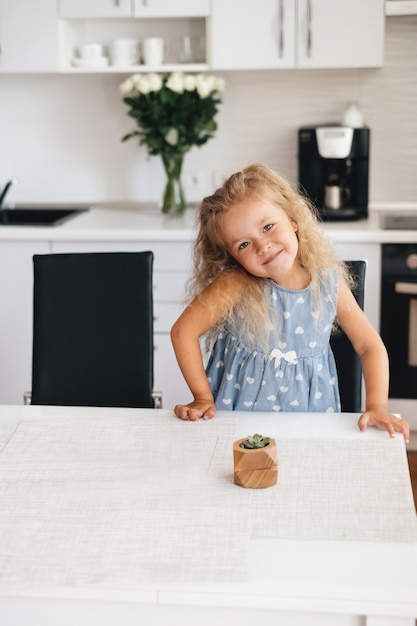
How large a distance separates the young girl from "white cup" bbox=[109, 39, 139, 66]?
168 centimetres

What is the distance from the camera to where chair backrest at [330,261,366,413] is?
6.50ft

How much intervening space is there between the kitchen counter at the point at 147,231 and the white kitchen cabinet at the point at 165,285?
3cm

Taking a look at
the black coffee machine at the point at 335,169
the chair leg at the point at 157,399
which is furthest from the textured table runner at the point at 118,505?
the black coffee machine at the point at 335,169

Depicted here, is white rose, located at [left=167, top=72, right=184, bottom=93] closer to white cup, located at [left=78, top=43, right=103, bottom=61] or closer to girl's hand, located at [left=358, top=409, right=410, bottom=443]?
white cup, located at [left=78, top=43, right=103, bottom=61]

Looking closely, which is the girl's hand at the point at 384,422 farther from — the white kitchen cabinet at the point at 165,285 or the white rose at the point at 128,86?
Answer: the white rose at the point at 128,86

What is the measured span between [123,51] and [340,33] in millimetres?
808

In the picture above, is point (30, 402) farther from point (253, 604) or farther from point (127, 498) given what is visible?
point (253, 604)

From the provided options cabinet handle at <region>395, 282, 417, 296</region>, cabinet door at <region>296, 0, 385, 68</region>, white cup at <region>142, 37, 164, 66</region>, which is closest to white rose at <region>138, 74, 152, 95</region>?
white cup at <region>142, 37, 164, 66</region>

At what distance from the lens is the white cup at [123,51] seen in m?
3.27

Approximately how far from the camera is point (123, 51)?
3271 millimetres

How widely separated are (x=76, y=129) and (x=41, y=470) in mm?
2450

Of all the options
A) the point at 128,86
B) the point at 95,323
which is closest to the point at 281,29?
the point at 128,86

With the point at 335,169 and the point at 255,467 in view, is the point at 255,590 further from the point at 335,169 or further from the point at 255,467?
the point at 335,169

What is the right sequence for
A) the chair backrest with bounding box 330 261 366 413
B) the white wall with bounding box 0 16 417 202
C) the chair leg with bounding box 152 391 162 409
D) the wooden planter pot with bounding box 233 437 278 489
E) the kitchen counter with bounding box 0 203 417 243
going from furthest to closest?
the white wall with bounding box 0 16 417 202 → the kitchen counter with bounding box 0 203 417 243 → the chair leg with bounding box 152 391 162 409 → the chair backrest with bounding box 330 261 366 413 → the wooden planter pot with bounding box 233 437 278 489
